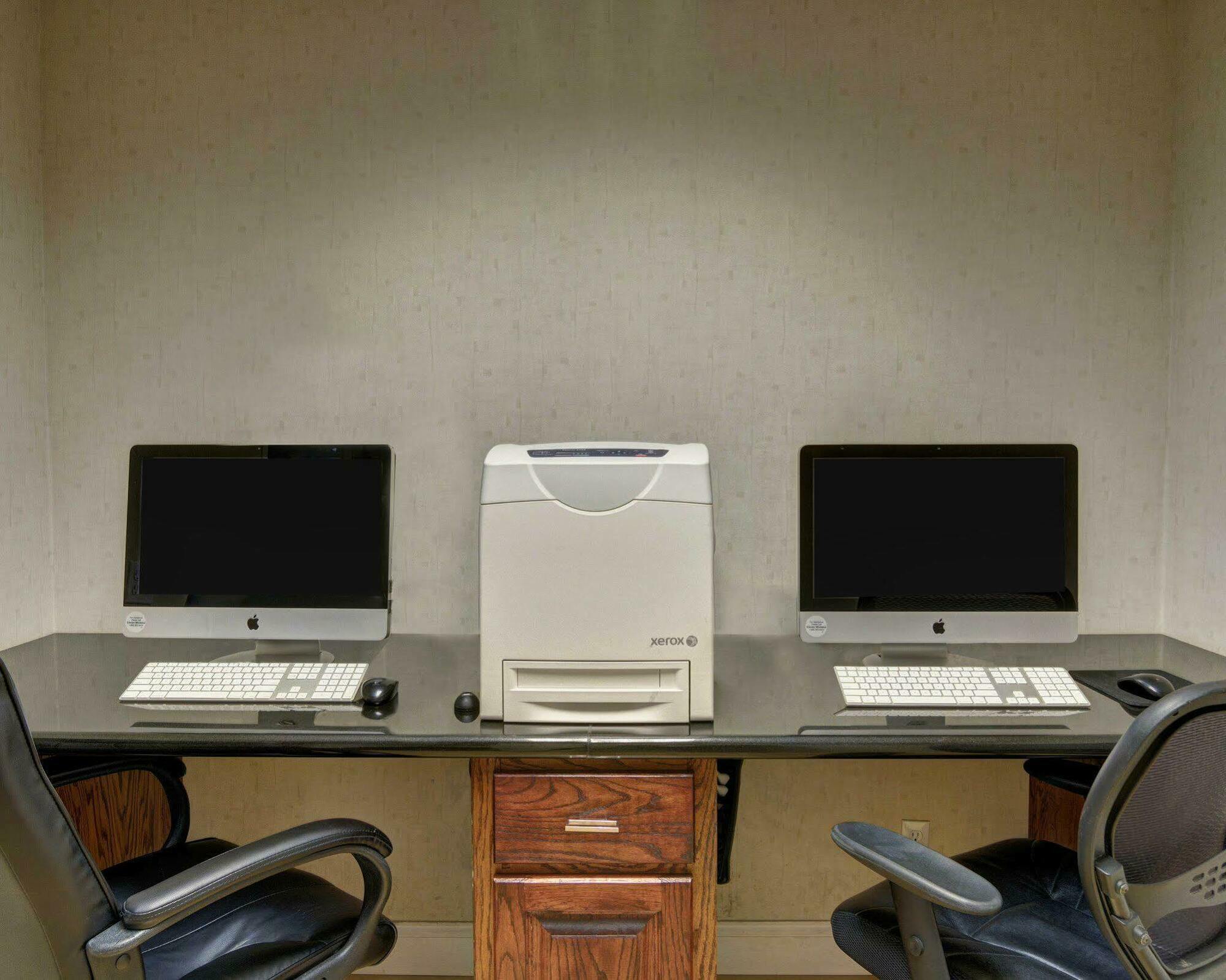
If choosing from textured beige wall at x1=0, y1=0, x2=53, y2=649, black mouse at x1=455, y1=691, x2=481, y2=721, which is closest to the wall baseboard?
black mouse at x1=455, y1=691, x2=481, y2=721

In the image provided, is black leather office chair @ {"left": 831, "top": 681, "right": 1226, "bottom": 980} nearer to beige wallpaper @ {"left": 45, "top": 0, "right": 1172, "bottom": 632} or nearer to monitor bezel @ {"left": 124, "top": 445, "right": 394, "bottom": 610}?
beige wallpaper @ {"left": 45, "top": 0, "right": 1172, "bottom": 632}

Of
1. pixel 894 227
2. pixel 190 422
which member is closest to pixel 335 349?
pixel 190 422

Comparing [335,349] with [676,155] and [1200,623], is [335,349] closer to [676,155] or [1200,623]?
[676,155]

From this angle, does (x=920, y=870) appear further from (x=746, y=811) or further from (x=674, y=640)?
(x=746, y=811)

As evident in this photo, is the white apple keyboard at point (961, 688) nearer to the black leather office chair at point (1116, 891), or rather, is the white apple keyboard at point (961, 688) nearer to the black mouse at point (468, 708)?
the black leather office chair at point (1116, 891)

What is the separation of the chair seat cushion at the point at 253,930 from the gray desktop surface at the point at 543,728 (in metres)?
0.24

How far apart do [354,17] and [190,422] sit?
109 cm

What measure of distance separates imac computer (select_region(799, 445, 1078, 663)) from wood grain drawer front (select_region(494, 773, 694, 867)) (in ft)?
1.70

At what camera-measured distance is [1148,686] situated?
1.63 m

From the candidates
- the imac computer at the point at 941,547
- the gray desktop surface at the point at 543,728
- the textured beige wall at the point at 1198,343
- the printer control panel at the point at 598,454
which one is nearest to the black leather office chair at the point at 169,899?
the gray desktop surface at the point at 543,728

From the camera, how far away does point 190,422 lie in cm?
219

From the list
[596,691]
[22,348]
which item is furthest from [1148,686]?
[22,348]

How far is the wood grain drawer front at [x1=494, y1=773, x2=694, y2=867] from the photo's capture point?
1493mm

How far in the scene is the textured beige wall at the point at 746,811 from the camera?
220 centimetres
